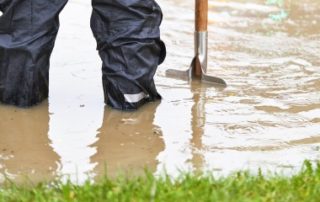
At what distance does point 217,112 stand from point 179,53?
133cm

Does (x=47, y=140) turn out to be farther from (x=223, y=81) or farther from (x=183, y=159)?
(x=223, y=81)

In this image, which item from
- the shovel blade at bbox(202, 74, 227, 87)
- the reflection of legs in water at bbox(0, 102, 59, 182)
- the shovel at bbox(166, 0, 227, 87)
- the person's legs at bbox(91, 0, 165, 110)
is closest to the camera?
the reflection of legs in water at bbox(0, 102, 59, 182)

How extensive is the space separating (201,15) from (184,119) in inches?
40.0

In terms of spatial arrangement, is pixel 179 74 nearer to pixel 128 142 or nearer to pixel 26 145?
pixel 128 142

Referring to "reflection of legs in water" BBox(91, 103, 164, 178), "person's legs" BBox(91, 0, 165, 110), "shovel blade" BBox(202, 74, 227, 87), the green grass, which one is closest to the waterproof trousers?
"person's legs" BBox(91, 0, 165, 110)

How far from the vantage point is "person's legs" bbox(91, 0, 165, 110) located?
4.16m

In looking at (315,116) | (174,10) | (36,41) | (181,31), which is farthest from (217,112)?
(174,10)

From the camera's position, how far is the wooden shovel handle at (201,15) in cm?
481

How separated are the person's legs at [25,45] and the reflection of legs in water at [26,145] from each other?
97 millimetres

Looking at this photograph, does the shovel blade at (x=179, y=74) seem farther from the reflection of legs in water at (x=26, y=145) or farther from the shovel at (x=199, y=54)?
the reflection of legs in water at (x=26, y=145)

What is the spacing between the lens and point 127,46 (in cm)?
418

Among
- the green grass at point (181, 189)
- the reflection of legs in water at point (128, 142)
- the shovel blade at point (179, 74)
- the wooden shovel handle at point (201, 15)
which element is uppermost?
the wooden shovel handle at point (201, 15)

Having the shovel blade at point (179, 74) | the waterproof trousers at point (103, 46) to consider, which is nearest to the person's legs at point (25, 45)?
the waterproof trousers at point (103, 46)

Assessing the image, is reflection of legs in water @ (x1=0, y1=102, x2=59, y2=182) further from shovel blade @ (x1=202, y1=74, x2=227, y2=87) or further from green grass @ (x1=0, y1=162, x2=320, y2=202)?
shovel blade @ (x1=202, y1=74, x2=227, y2=87)
